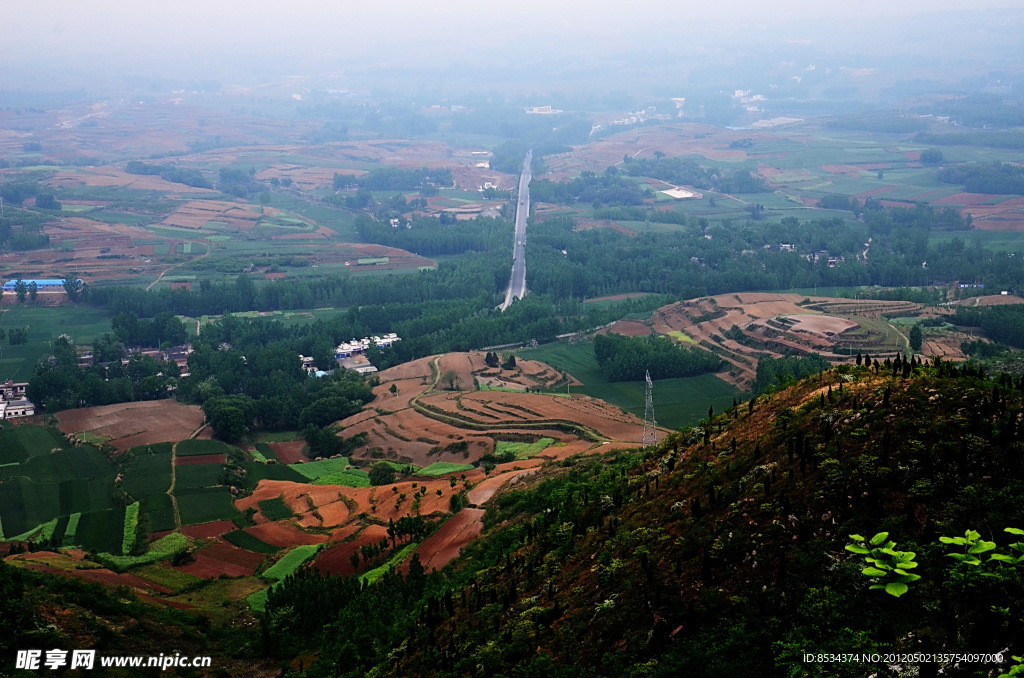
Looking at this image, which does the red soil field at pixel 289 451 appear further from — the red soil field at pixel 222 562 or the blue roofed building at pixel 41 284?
the blue roofed building at pixel 41 284

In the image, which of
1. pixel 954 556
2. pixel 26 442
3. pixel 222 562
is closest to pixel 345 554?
pixel 222 562

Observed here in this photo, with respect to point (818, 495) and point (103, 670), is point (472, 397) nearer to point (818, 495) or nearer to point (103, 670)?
point (103, 670)

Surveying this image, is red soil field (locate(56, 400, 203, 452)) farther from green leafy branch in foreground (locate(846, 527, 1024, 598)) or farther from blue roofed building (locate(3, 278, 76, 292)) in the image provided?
green leafy branch in foreground (locate(846, 527, 1024, 598))

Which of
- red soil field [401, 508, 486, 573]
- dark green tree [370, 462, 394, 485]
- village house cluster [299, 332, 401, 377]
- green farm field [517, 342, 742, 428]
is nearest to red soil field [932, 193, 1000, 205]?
green farm field [517, 342, 742, 428]

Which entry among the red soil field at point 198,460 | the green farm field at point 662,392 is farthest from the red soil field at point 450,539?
the green farm field at point 662,392

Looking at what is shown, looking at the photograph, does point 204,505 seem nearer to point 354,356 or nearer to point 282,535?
point 282,535
